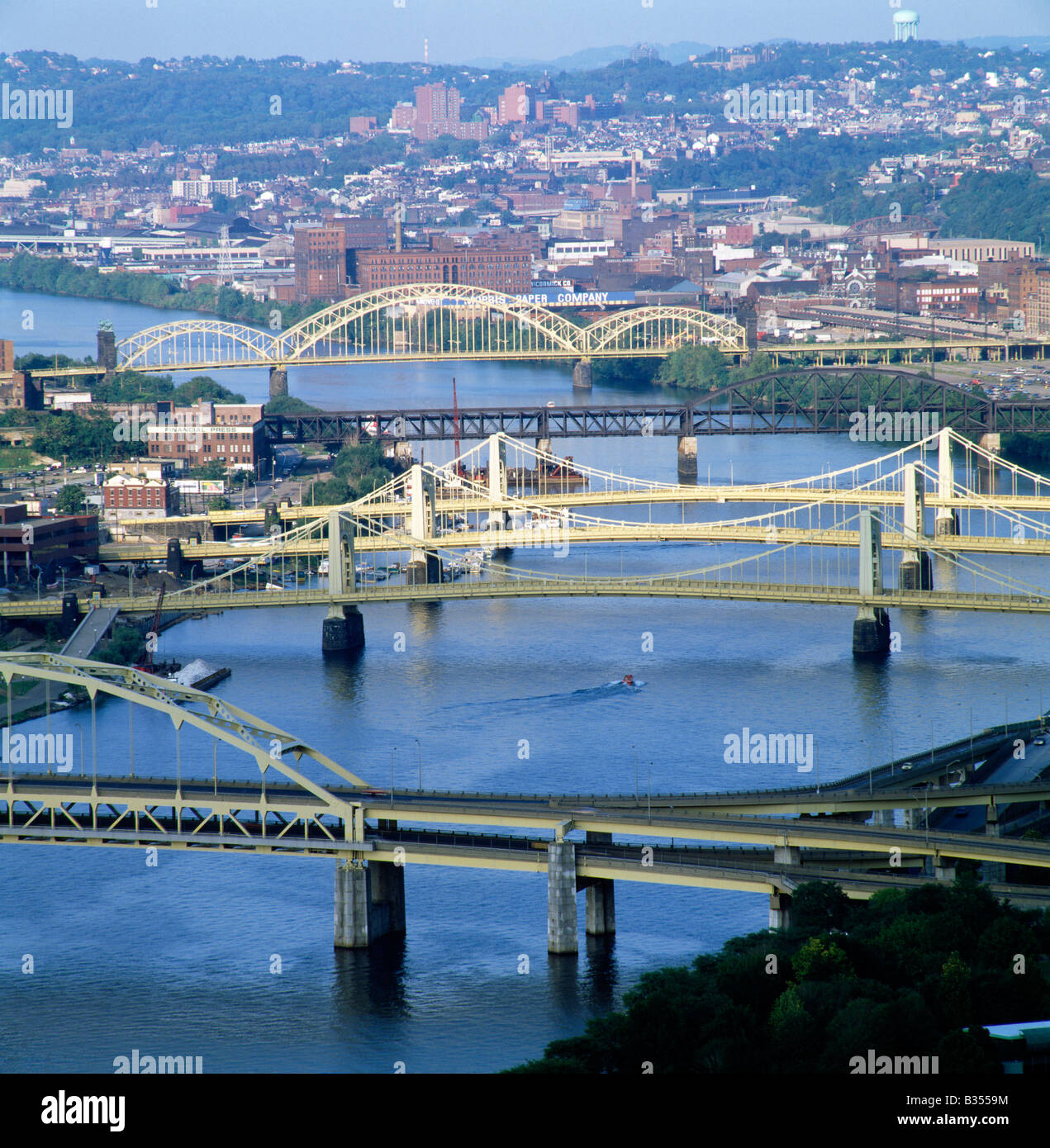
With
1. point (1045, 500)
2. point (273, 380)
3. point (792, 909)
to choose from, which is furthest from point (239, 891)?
point (273, 380)

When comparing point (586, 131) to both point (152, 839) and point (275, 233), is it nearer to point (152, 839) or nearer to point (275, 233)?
point (275, 233)

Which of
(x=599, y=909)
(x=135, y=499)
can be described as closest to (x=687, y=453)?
(x=135, y=499)

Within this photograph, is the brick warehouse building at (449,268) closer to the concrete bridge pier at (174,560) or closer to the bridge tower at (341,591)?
the concrete bridge pier at (174,560)

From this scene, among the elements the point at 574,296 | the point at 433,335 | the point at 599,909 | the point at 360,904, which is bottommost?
the point at 599,909

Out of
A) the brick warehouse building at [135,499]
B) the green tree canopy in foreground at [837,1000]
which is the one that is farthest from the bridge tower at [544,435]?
the green tree canopy in foreground at [837,1000]

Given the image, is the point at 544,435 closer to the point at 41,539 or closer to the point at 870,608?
the point at 41,539
